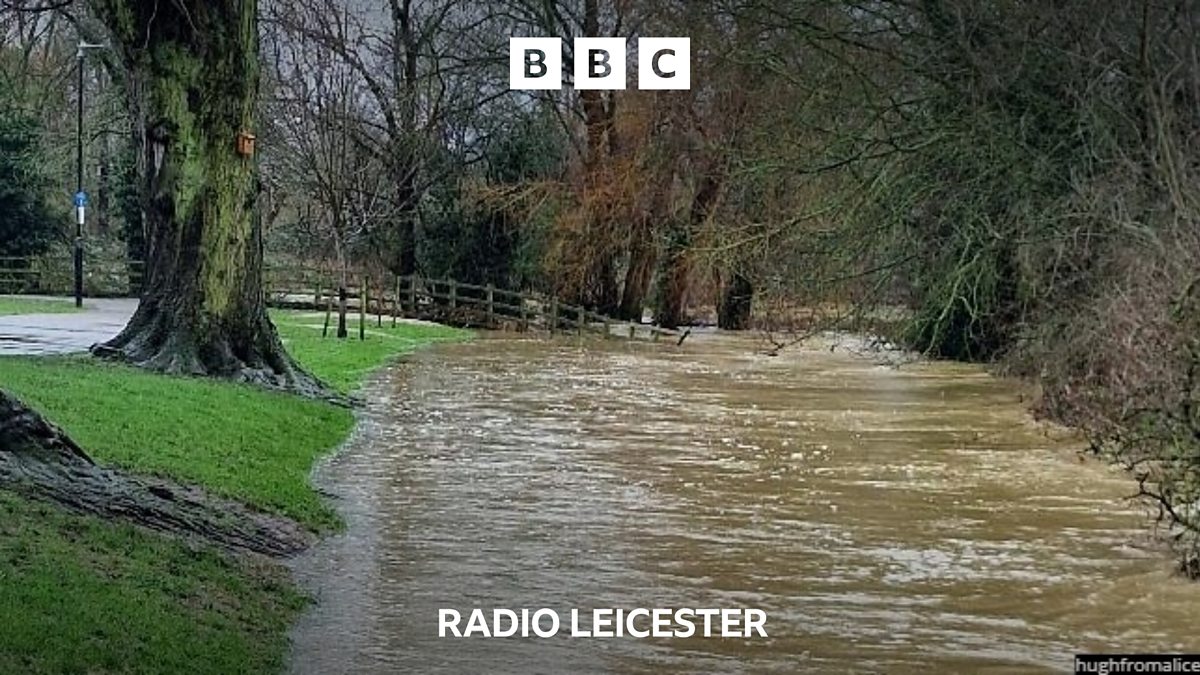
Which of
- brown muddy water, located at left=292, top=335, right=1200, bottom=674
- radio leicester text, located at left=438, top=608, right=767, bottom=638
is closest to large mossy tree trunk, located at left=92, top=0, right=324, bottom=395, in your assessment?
brown muddy water, located at left=292, top=335, right=1200, bottom=674

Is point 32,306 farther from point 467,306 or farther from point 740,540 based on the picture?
point 740,540

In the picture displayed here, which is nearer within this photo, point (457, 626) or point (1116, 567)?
point (457, 626)

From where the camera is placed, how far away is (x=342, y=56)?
4088cm

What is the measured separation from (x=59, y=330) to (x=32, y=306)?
9391mm

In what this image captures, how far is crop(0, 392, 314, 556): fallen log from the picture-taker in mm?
10055

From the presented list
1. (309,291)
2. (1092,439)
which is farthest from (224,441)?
(309,291)

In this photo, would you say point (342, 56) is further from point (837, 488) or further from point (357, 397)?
point (837, 488)

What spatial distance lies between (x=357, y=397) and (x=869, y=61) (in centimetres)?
890

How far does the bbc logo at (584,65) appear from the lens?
3117 cm

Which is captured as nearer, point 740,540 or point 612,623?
point 612,623

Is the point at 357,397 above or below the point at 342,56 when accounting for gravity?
below

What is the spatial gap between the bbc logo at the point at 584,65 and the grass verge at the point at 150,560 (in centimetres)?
1430

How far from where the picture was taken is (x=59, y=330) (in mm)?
26891

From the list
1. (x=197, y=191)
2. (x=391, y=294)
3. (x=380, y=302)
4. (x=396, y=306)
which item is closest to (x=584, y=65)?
(x=396, y=306)
